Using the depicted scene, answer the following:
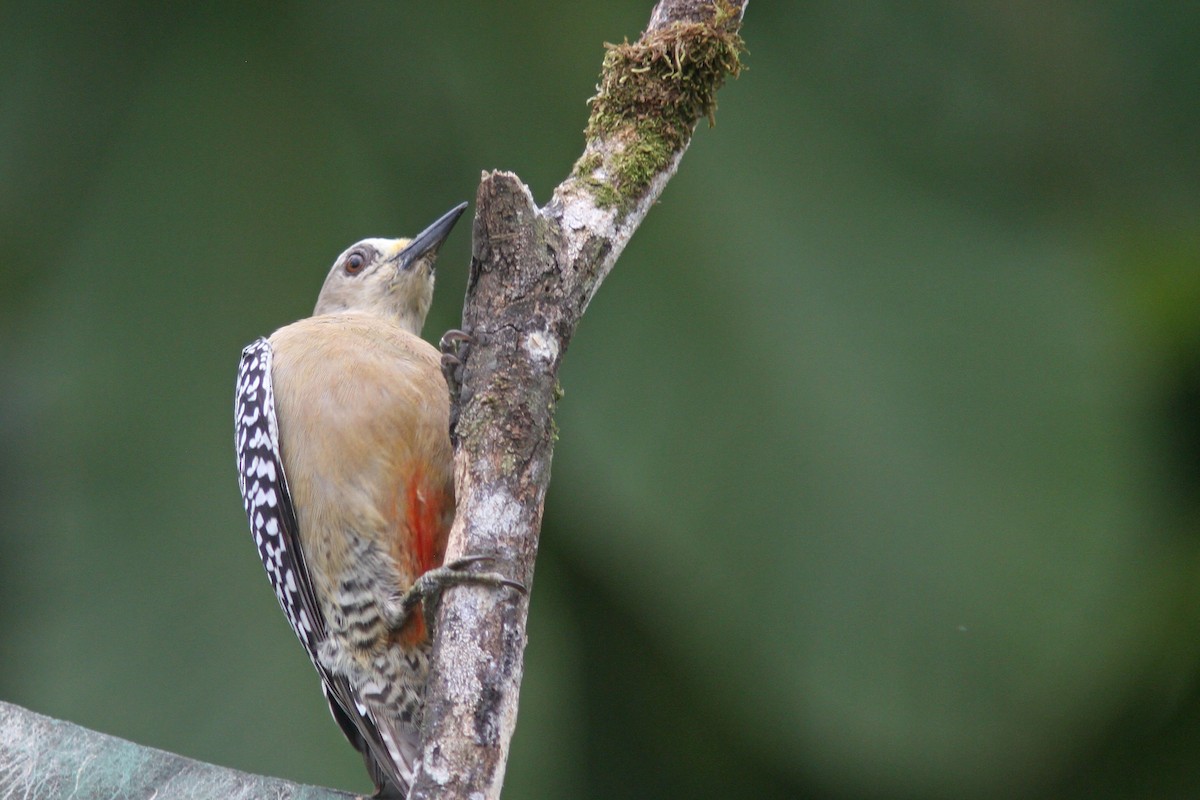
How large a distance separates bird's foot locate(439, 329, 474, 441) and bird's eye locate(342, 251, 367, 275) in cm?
153

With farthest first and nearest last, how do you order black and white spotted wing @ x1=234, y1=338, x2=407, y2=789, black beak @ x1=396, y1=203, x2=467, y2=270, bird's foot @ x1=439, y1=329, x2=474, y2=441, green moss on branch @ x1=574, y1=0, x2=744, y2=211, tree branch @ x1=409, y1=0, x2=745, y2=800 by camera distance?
1. black beak @ x1=396, y1=203, x2=467, y2=270
2. black and white spotted wing @ x1=234, y1=338, x2=407, y2=789
3. green moss on branch @ x1=574, y1=0, x2=744, y2=211
4. bird's foot @ x1=439, y1=329, x2=474, y2=441
5. tree branch @ x1=409, y1=0, x2=745, y2=800

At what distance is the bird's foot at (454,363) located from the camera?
293 centimetres

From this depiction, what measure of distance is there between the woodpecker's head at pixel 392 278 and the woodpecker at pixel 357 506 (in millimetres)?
441

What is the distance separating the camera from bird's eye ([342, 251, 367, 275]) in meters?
4.61

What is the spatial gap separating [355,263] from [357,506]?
125 centimetres

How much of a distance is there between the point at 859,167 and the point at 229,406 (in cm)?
283

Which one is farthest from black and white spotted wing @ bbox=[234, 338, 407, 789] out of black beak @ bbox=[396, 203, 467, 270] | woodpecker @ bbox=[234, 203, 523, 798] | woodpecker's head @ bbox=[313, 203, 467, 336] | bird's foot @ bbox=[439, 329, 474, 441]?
bird's foot @ bbox=[439, 329, 474, 441]

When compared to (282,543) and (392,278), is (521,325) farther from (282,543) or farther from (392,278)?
(392,278)

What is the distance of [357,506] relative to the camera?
372cm

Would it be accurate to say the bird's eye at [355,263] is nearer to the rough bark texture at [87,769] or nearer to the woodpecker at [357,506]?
the woodpecker at [357,506]

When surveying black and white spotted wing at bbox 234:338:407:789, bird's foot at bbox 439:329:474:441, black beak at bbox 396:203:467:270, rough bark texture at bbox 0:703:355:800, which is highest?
black beak at bbox 396:203:467:270

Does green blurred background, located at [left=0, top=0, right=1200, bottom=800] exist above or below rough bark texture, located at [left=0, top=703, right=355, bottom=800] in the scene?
above

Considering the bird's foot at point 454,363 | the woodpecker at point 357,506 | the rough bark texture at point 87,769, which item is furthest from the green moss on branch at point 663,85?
the rough bark texture at point 87,769

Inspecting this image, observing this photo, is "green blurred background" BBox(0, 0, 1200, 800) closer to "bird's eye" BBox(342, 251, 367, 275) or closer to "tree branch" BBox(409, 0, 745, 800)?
"bird's eye" BBox(342, 251, 367, 275)
